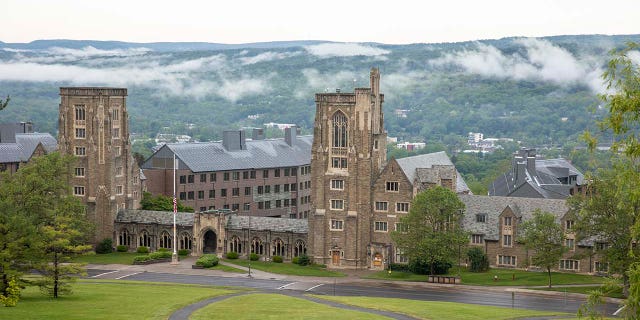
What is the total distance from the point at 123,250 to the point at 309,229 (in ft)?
94.7

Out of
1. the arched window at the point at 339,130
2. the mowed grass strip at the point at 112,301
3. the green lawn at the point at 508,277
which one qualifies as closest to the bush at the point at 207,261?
the mowed grass strip at the point at 112,301

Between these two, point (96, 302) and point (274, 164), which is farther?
point (274, 164)

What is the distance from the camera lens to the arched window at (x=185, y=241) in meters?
146

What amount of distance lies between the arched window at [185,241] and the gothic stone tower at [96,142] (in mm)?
10386

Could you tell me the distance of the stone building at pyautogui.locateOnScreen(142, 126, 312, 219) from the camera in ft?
579

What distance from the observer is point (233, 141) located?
616ft

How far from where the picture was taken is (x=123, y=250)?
147 metres

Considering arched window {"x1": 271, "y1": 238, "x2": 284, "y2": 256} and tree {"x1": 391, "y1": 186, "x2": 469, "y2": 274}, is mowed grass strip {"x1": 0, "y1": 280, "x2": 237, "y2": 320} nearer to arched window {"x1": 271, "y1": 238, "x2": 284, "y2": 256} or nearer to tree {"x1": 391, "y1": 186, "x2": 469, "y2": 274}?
tree {"x1": 391, "y1": 186, "x2": 469, "y2": 274}

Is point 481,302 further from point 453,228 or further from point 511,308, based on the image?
point 453,228

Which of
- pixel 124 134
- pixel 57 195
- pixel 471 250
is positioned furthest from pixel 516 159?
pixel 57 195

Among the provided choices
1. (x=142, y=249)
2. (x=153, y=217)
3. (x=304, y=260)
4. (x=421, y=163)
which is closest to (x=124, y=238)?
(x=142, y=249)

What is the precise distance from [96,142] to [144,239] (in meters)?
15.3

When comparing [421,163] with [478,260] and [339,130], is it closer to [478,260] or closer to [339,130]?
[339,130]

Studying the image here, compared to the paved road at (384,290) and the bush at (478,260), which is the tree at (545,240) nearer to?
the paved road at (384,290)
